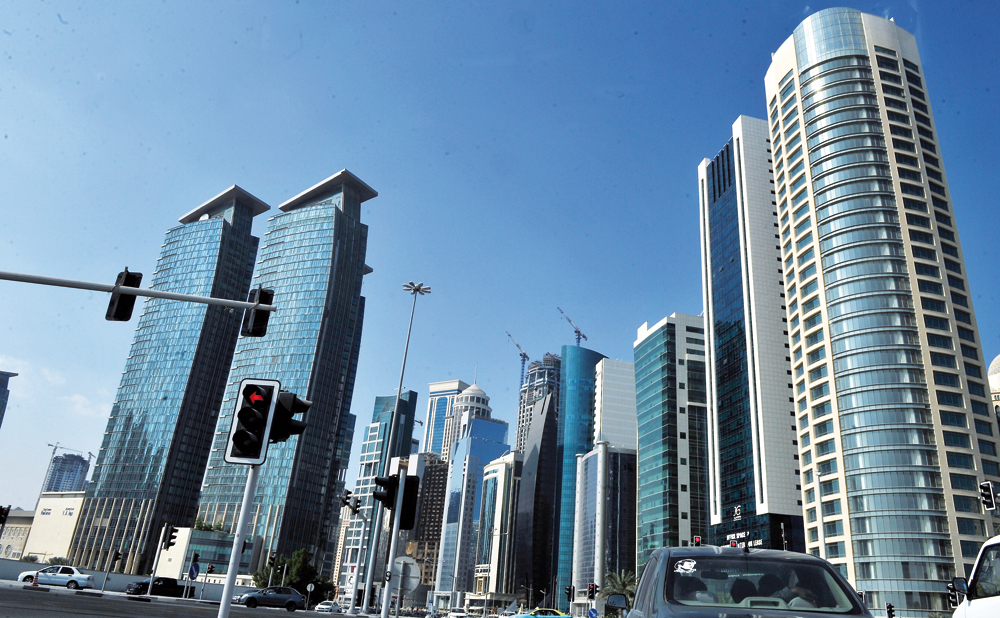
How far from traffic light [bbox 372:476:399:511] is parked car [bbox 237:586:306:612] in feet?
118

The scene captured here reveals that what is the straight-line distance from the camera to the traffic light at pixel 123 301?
14.4m

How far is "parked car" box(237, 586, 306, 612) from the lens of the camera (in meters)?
44.6

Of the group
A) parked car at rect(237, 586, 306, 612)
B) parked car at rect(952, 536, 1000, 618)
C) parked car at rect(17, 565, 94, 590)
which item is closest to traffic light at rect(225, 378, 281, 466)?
parked car at rect(952, 536, 1000, 618)

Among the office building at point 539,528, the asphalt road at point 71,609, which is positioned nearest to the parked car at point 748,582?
the asphalt road at point 71,609

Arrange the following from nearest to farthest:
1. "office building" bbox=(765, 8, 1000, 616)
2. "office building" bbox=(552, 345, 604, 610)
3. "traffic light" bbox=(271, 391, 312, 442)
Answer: "traffic light" bbox=(271, 391, 312, 442) → "office building" bbox=(765, 8, 1000, 616) → "office building" bbox=(552, 345, 604, 610)

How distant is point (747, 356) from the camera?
104 m

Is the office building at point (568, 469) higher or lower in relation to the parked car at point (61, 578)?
higher

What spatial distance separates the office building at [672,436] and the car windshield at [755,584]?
391 ft

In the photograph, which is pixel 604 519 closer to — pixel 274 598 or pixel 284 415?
pixel 274 598

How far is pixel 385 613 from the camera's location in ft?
44.1

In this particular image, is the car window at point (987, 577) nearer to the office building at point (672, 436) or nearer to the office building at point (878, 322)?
the office building at point (878, 322)

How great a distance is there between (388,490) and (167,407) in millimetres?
156377

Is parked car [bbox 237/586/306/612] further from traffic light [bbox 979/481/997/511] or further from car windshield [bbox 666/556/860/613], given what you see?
→ car windshield [bbox 666/556/860/613]

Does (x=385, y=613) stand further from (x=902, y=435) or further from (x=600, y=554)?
(x=600, y=554)
